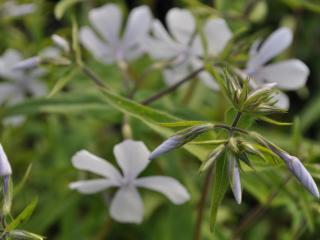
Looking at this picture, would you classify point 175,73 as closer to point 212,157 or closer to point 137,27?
point 137,27

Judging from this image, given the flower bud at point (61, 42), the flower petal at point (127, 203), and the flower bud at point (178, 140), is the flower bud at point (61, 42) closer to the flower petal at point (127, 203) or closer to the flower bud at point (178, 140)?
the flower petal at point (127, 203)

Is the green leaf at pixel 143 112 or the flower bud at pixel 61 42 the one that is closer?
the green leaf at pixel 143 112

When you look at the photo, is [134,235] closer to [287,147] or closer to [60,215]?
[60,215]

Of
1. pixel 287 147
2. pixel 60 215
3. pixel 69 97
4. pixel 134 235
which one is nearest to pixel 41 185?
pixel 60 215

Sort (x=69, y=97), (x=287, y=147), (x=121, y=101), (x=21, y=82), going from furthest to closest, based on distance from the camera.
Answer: (x=287, y=147) → (x=21, y=82) → (x=69, y=97) → (x=121, y=101)

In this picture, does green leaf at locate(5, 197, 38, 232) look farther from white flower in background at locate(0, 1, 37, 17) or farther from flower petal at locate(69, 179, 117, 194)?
white flower in background at locate(0, 1, 37, 17)

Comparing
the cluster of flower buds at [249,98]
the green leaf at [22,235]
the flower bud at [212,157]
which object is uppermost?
the cluster of flower buds at [249,98]

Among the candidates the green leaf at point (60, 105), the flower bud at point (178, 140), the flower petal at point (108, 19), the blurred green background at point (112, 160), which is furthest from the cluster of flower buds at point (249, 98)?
the flower petal at point (108, 19)
